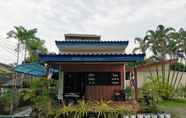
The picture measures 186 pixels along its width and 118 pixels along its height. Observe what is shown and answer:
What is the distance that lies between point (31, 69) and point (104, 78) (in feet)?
14.1

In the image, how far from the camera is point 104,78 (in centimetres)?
1397

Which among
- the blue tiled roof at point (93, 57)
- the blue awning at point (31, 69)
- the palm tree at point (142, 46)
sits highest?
the palm tree at point (142, 46)

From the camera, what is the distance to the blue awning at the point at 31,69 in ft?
44.0

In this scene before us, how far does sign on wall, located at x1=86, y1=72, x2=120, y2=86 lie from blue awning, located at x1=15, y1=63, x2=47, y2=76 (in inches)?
124

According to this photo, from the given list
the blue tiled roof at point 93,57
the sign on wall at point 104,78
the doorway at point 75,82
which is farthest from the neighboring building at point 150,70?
the blue tiled roof at point 93,57

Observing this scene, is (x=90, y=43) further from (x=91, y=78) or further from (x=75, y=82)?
(x=75, y=82)

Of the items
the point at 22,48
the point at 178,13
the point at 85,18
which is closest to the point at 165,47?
the point at 178,13

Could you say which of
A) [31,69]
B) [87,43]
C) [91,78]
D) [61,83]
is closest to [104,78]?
[91,78]

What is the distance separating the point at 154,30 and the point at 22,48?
19.0 meters

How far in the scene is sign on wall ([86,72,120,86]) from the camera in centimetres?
1390

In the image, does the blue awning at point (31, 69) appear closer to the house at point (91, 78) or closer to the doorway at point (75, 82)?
the house at point (91, 78)

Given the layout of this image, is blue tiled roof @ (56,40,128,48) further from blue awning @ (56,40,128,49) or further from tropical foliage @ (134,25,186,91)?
tropical foliage @ (134,25,186,91)

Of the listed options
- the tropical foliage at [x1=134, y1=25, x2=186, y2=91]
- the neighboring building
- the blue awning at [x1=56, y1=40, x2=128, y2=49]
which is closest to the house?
the blue awning at [x1=56, y1=40, x2=128, y2=49]

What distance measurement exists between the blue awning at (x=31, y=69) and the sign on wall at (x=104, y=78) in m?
3.15
